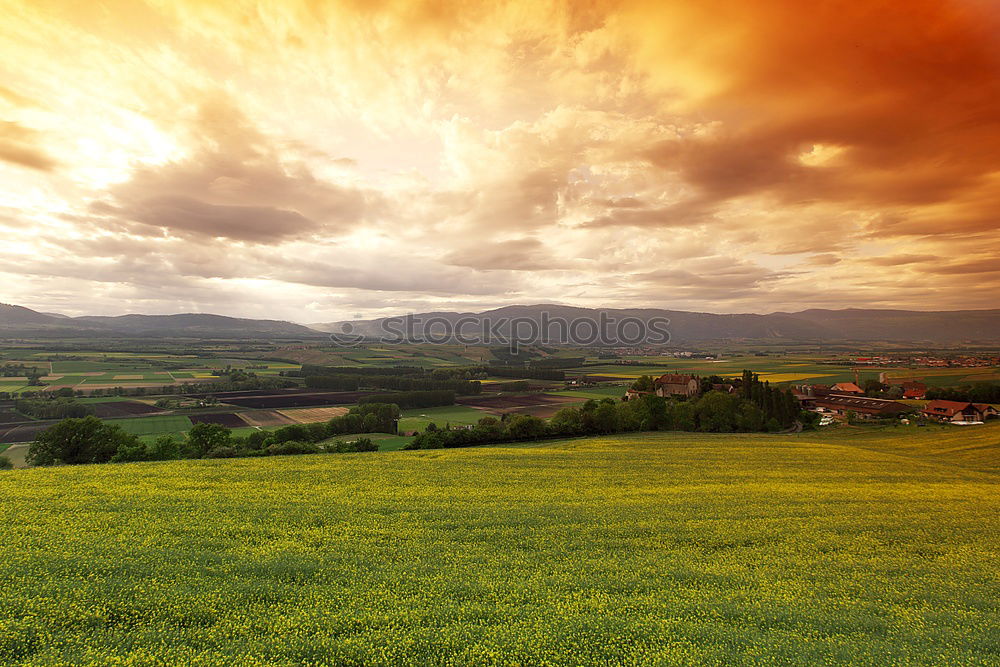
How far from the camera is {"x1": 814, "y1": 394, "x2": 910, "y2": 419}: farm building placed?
8275 centimetres

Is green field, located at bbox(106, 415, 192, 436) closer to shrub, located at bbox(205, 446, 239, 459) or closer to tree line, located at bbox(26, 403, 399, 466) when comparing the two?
tree line, located at bbox(26, 403, 399, 466)

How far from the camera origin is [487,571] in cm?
1734

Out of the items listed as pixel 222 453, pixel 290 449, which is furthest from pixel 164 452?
pixel 290 449

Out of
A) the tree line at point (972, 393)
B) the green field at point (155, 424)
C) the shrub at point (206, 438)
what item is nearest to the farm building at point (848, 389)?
the tree line at point (972, 393)

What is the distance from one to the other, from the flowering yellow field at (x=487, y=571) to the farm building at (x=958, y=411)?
2481 inches

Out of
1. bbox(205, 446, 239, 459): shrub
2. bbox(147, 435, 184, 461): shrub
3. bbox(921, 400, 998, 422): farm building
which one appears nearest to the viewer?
bbox(147, 435, 184, 461): shrub

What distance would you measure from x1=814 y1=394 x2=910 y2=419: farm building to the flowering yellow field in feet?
196

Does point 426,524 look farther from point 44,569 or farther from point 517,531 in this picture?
point 44,569

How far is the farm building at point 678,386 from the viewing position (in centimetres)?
9638

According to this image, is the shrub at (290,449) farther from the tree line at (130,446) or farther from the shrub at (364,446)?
the shrub at (364,446)

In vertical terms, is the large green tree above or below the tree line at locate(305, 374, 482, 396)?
above

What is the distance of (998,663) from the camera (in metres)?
12.6

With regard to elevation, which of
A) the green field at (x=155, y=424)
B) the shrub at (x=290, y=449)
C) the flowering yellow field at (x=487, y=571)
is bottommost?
the green field at (x=155, y=424)

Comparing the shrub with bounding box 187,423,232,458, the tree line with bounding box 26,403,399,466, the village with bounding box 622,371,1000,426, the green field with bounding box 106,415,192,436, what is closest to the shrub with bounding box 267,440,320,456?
the tree line with bounding box 26,403,399,466
